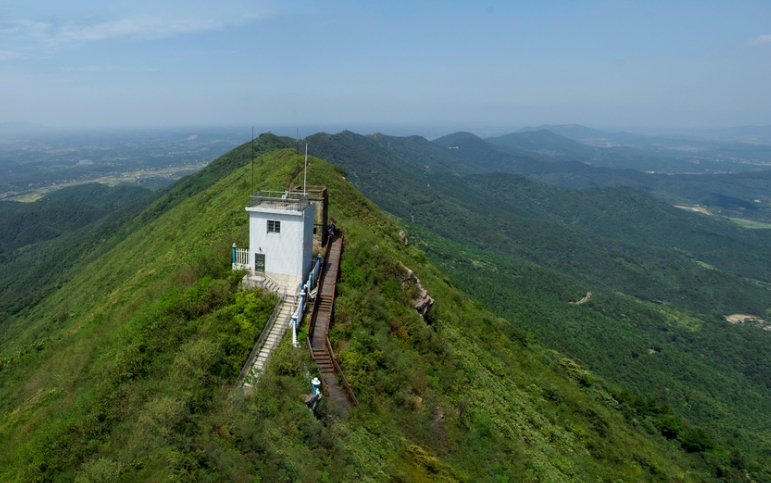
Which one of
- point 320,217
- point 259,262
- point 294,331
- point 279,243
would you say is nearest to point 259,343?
point 294,331

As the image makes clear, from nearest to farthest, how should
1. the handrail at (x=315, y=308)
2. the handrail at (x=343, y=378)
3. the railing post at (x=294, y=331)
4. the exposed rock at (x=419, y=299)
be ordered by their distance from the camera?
1. the handrail at (x=343, y=378)
2. the railing post at (x=294, y=331)
3. the handrail at (x=315, y=308)
4. the exposed rock at (x=419, y=299)

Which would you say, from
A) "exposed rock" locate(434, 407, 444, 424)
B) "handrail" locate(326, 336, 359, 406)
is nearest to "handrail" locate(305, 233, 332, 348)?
"handrail" locate(326, 336, 359, 406)

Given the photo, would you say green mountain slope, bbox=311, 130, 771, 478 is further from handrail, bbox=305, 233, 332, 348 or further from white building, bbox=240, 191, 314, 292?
white building, bbox=240, 191, 314, 292

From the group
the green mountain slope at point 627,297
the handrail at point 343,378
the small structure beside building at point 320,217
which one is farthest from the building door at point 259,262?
the green mountain slope at point 627,297

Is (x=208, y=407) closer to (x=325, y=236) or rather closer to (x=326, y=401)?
(x=326, y=401)

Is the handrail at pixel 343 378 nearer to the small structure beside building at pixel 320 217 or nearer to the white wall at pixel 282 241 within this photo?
the white wall at pixel 282 241

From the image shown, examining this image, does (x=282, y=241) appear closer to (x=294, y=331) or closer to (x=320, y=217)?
(x=294, y=331)
